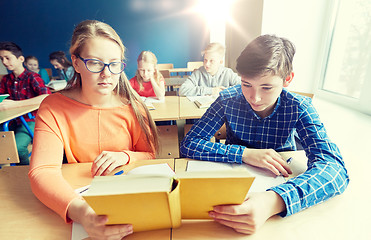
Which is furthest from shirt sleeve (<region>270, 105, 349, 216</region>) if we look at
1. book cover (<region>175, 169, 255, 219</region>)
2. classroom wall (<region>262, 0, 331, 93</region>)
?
classroom wall (<region>262, 0, 331, 93</region>)

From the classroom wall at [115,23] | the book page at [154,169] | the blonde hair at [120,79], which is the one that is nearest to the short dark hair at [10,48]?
the blonde hair at [120,79]

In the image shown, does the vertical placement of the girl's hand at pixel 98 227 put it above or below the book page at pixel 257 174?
above

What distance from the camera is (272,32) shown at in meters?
2.75

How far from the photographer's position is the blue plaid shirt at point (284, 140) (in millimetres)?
652

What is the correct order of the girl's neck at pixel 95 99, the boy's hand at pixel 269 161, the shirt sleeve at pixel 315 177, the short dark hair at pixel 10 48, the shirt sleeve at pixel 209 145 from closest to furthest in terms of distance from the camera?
the shirt sleeve at pixel 315 177 → the boy's hand at pixel 269 161 → the shirt sleeve at pixel 209 145 → the girl's neck at pixel 95 99 → the short dark hair at pixel 10 48

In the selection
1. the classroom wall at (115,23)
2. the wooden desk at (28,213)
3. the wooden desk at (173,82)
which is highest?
the classroom wall at (115,23)

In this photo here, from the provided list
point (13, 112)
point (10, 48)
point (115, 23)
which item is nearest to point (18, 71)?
point (10, 48)

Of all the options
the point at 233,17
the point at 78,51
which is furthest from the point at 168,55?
the point at 78,51

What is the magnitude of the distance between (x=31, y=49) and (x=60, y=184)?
626 centimetres

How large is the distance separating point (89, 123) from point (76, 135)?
8 centimetres

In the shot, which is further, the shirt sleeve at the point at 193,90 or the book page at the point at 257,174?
the shirt sleeve at the point at 193,90

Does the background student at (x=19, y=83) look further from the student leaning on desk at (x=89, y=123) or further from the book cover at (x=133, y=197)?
the book cover at (x=133, y=197)

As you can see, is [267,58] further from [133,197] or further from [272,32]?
[272,32]

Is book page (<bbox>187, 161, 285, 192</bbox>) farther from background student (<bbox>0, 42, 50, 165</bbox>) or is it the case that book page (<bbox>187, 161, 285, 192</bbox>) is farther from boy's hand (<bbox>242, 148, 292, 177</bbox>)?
background student (<bbox>0, 42, 50, 165</bbox>)
